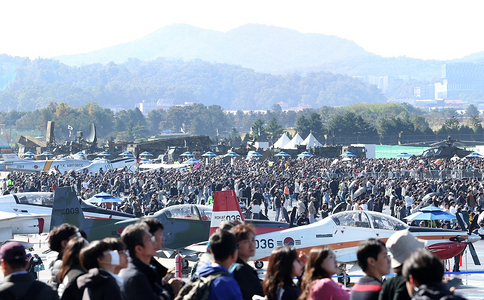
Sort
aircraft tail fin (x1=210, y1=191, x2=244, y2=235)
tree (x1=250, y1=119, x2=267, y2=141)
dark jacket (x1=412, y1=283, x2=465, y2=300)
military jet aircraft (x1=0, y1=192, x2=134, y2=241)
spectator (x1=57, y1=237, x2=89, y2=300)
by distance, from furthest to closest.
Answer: tree (x1=250, y1=119, x2=267, y2=141)
military jet aircraft (x1=0, y1=192, x2=134, y2=241)
aircraft tail fin (x1=210, y1=191, x2=244, y2=235)
spectator (x1=57, y1=237, x2=89, y2=300)
dark jacket (x1=412, y1=283, x2=465, y2=300)

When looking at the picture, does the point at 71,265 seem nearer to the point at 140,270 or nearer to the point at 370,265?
the point at 140,270

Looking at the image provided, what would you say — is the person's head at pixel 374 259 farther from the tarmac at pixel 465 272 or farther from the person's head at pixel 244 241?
the tarmac at pixel 465 272

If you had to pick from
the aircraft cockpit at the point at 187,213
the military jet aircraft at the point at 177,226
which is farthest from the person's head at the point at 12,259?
the aircraft cockpit at the point at 187,213

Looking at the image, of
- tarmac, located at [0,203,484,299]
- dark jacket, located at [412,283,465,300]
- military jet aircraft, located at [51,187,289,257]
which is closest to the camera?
dark jacket, located at [412,283,465,300]

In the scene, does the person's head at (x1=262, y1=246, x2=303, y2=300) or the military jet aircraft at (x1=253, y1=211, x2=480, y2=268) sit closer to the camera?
the person's head at (x1=262, y1=246, x2=303, y2=300)

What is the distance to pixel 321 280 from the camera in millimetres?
5160

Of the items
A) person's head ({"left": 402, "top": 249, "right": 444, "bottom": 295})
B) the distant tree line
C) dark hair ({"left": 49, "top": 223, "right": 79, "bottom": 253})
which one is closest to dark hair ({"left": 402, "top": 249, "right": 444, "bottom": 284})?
person's head ({"left": 402, "top": 249, "right": 444, "bottom": 295})

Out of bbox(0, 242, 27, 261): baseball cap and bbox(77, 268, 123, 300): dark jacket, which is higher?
bbox(0, 242, 27, 261): baseball cap

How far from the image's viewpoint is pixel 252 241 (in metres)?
5.98

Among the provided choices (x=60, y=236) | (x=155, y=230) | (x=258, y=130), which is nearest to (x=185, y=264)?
(x=60, y=236)

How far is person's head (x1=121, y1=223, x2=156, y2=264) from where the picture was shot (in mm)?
5500

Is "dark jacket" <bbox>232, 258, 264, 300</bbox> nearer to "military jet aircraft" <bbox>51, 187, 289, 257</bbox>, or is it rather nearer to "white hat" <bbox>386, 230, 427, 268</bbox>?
"white hat" <bbox>386, 230, 427, 268</bbox>

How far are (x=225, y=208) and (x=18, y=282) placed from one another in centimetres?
913

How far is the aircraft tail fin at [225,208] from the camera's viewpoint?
14102 mm
